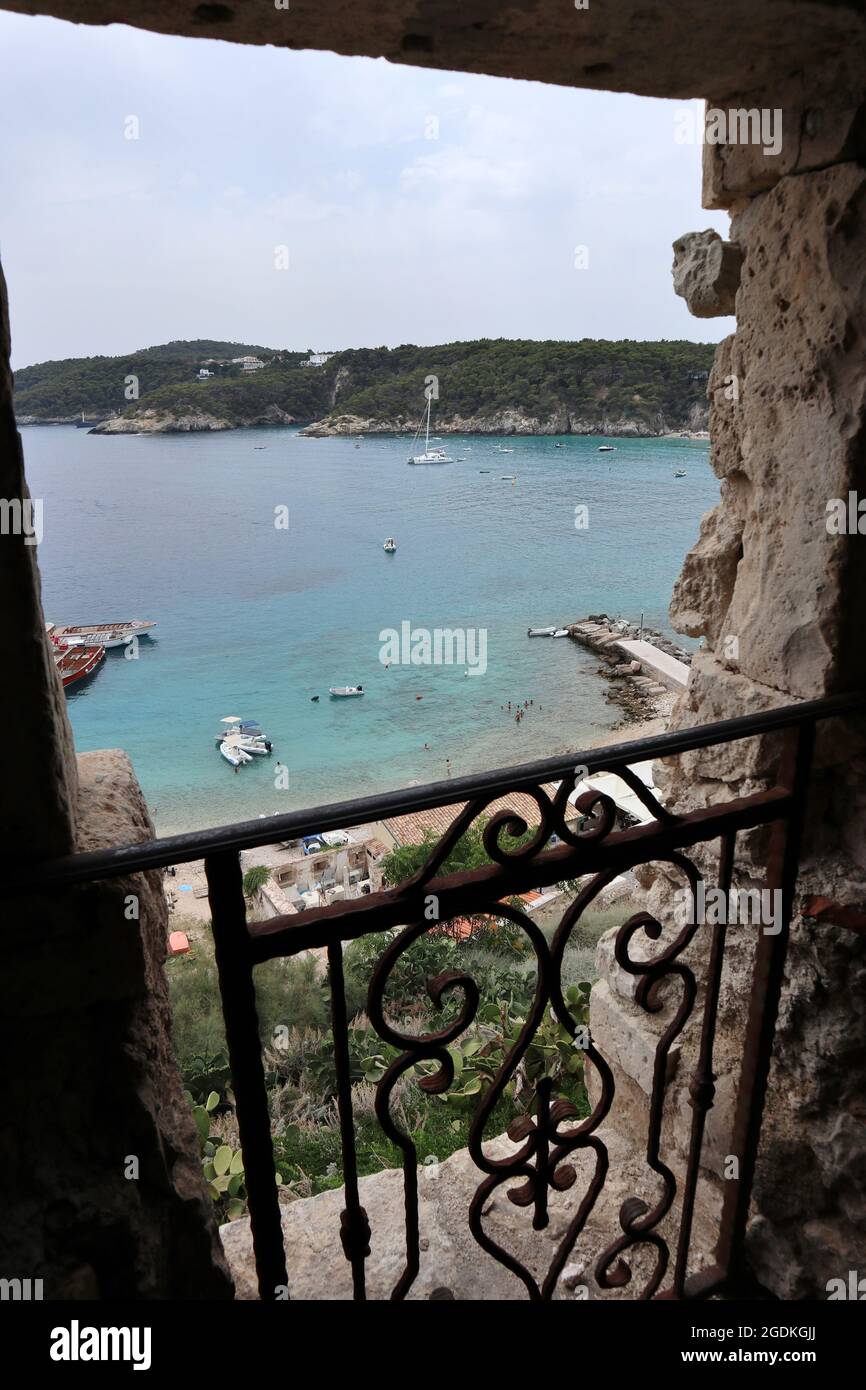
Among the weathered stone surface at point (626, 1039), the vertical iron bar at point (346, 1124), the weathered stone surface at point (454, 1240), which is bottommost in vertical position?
the weathered stone surface at point (454, 1240)

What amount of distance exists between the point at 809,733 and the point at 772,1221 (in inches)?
42.9

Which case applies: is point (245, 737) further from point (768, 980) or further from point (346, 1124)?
point (346, 1124)

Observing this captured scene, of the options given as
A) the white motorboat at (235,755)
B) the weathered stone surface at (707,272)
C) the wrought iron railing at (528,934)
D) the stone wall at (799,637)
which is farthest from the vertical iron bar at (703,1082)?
the white motorboat at (235,755)

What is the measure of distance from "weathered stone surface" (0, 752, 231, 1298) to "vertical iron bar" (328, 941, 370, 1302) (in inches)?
9.0

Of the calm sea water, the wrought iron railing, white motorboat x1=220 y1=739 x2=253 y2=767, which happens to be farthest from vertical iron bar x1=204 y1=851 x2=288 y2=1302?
white motorboat x1=220 y1=739 x2=253 y2=767

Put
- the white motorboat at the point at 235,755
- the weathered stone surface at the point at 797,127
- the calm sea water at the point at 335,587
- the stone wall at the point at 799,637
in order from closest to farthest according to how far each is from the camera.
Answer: the weathered stone surface at the point at 797,127 → the stone wall at the point at 799,637 → the white motorboat at the point at 235,755 → the calm sea water at the point at 335,587

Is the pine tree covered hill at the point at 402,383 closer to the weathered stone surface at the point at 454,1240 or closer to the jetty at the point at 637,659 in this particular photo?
the weathered stone surface at the point at 454,1240

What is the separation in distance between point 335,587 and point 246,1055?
131ft

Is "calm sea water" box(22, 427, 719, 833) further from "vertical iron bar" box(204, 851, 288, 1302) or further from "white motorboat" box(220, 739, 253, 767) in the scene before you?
"vertical iron bar" box(204, 851, 288, 1302)

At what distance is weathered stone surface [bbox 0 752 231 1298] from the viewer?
1064 millimetres

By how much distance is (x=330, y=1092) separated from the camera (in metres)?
5.96

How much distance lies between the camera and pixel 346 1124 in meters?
1.31

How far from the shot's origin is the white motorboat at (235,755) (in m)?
23.9

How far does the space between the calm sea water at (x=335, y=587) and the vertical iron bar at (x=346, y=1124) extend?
15.4 metres
